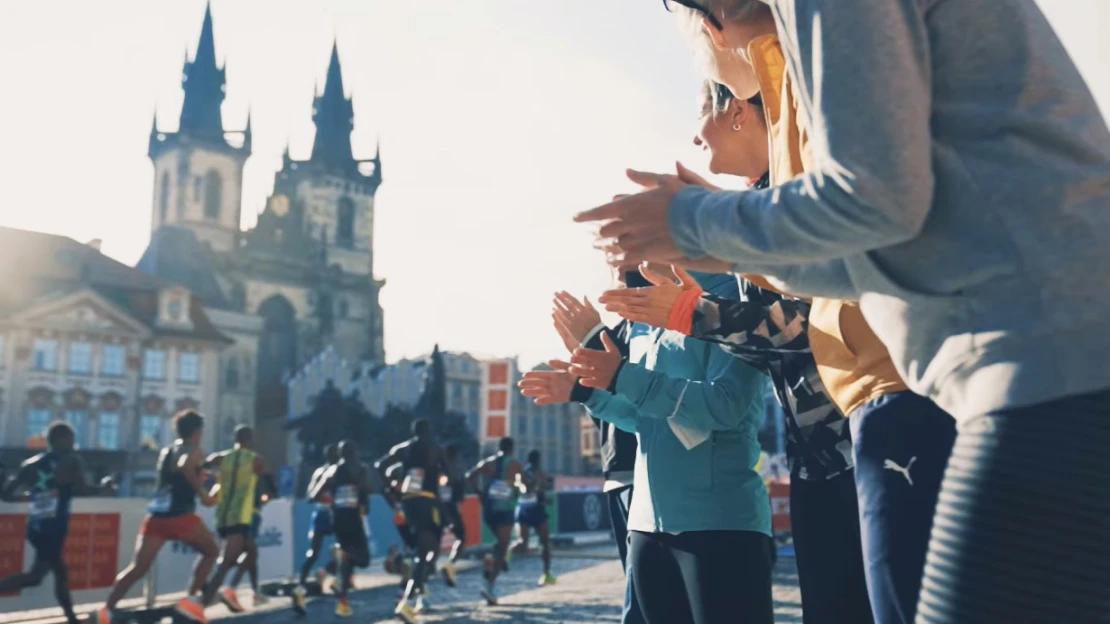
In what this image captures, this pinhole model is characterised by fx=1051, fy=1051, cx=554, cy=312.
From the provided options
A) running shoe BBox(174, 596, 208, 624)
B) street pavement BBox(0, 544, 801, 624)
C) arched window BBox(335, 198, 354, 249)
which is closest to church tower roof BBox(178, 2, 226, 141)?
arched window BBox(335, 198, 354, 249)

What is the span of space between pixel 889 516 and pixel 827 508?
2.97ft

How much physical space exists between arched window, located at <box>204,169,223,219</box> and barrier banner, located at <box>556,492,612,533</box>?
190 ft

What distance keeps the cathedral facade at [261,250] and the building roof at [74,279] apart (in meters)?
11.6

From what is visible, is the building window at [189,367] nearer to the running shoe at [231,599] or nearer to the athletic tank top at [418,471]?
the running shoe at [231,599]

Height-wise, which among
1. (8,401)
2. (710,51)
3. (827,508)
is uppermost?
(8,401)

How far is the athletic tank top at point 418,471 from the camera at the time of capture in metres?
11.0

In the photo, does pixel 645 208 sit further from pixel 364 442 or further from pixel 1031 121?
pixel 364 442

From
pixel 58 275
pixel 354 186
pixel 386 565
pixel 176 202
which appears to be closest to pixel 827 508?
pixel 386 565

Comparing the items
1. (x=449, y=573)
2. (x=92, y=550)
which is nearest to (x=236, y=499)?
(x=92, y=550)

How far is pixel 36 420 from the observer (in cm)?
4731

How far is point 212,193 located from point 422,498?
7333 cm

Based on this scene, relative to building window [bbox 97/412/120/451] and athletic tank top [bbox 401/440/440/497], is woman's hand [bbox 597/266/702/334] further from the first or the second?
building window [bbox 97/412/120/451]

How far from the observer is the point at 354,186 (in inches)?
3634

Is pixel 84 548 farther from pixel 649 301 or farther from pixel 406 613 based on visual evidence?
pixel 649 301
